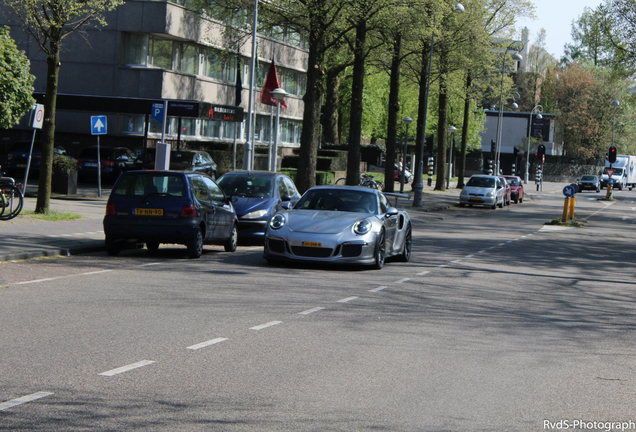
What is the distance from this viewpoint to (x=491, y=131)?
105125 mm

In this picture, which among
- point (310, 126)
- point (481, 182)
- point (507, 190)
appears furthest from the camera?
point (507, 190)

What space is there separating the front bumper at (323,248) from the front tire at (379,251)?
1.11ft

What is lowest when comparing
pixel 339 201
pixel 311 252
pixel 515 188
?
pixel 311 252

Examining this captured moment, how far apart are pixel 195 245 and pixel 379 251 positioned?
3293mm

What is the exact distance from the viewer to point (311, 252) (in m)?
13.7

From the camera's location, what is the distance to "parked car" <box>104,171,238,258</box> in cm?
1446

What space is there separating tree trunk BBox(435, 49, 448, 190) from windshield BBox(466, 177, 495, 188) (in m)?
5.86

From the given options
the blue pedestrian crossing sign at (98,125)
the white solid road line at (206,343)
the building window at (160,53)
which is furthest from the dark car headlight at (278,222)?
the building window at (160,53)

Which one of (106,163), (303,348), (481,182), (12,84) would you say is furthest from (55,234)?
(481,182)

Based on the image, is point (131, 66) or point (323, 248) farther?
point (131, 66)

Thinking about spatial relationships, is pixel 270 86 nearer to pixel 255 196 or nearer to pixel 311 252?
pixel 255 196

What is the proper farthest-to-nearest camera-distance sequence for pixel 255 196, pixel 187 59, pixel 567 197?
pixel 187 59
pixel 567 197
pixel 255 196

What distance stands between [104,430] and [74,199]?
2303 cm

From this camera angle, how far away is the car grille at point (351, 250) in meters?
13.7
